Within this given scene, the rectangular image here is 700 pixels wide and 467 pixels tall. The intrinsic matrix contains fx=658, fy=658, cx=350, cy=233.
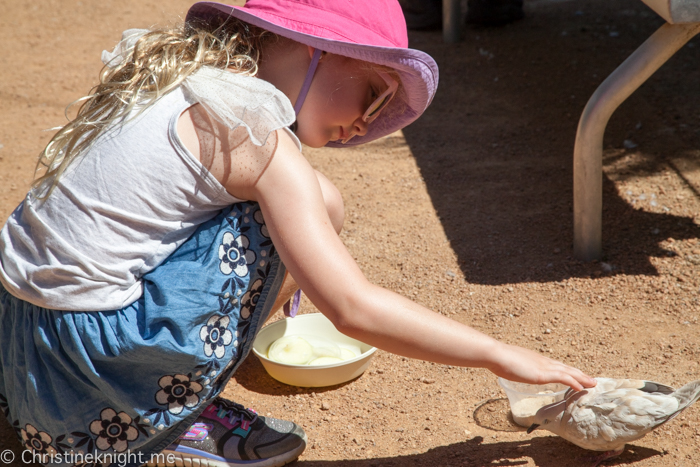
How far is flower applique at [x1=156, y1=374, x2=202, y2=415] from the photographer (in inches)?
53.2

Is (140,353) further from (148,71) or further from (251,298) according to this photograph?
→ (148,71)

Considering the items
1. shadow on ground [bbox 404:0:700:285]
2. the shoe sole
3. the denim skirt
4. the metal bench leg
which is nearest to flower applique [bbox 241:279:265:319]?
the denim skirt

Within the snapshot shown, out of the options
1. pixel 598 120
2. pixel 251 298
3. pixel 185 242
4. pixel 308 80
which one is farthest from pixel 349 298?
pixel 598 120

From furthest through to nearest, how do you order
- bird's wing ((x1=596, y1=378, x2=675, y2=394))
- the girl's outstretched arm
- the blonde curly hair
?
bird's wing ((x1=596, y1=378, x2=675, y2=394)), the blonde curly hair, the girl's outstretched arm

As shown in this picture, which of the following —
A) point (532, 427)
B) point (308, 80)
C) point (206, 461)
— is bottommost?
point (206, 461)

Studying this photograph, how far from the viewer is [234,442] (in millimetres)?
1566

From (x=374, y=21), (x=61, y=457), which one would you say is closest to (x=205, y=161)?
(x=374, y=21)

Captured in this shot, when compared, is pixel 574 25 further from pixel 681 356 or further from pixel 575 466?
pixel 575 466

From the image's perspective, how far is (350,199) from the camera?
2.92 meters

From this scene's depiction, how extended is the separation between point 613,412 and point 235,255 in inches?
34.4

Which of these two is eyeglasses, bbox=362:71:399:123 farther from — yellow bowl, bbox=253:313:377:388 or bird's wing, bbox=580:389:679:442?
bird's wing, bbox=580:389:679:442

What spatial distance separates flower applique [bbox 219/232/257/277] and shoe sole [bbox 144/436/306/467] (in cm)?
48

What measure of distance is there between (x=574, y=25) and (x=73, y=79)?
3.53 meters

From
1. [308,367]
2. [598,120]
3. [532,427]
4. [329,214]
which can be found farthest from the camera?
[598,120]
